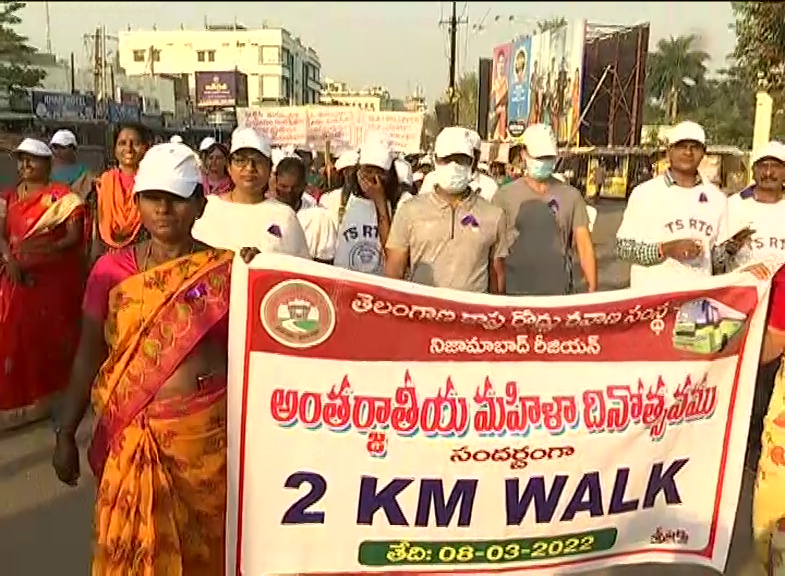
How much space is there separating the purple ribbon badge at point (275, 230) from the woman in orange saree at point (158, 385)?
48.7 inches

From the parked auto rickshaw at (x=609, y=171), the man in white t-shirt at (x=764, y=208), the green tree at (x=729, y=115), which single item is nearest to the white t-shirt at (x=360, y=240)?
the man in white t-shirt at (x=764, y=208)

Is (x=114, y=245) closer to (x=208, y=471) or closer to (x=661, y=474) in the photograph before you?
(x=208, y=471)

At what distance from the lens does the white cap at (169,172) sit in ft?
8.63

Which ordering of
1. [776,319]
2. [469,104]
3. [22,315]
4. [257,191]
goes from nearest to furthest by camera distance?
[776,319] < [257,191] < [22,315] < [469,104]

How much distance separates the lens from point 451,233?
14.0 ft

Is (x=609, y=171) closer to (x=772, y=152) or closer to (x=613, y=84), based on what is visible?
(x=613, y=84)

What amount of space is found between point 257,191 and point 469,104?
5448cm

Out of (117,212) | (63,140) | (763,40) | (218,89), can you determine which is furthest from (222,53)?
(117,212)

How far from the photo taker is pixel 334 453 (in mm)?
2869

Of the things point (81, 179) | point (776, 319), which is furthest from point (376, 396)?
point (81, 179)

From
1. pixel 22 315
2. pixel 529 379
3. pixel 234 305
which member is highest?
pixel 234 305

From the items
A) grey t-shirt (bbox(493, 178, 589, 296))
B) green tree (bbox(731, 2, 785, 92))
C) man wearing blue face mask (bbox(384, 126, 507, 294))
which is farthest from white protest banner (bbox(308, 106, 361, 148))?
man wearing blue face mask (bbox(384, 126, 507, 294))

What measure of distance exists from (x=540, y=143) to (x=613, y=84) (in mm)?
26874

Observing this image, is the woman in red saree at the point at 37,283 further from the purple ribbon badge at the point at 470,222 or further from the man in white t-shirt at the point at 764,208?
the man in white t-shirt at the point at 764,208
